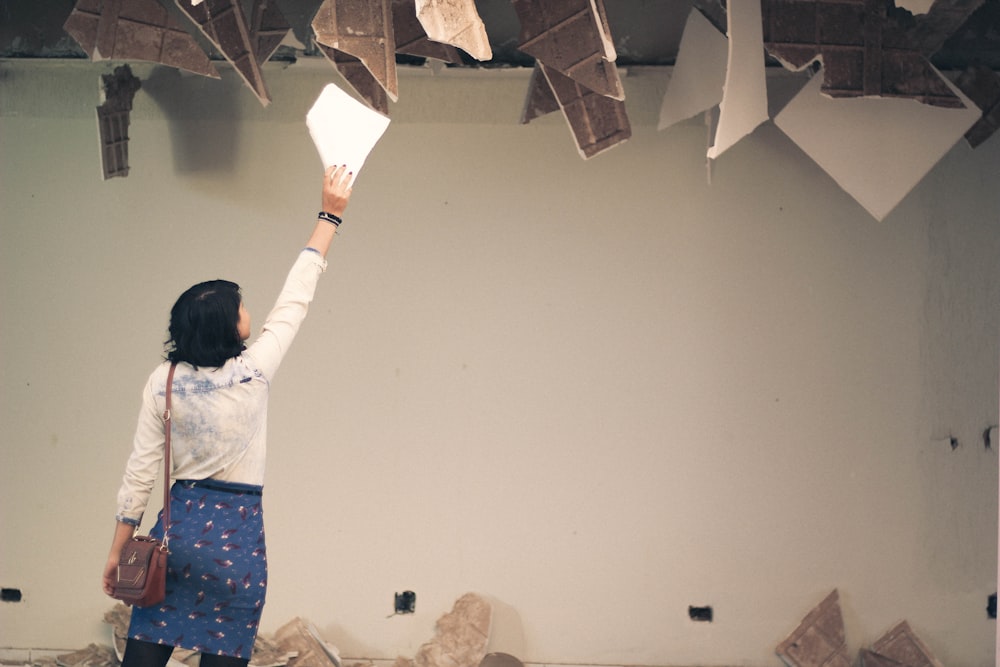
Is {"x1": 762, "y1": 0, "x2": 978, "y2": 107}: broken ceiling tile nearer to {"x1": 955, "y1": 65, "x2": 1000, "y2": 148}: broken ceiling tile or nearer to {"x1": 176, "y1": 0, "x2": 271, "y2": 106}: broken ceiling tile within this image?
{"x1": 955, "y1": 65, "x2": 1000, "y2": 148}: broken ceiling tile

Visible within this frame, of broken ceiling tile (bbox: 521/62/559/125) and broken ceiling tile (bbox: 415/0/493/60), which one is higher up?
broken ceiling tile (bbox: 521/62/559/125)

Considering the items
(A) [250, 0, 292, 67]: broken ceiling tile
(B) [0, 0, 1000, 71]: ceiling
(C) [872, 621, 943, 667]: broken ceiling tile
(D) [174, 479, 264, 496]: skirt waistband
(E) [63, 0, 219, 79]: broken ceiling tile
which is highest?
(B) [0, 0, 1000, 71]: ceiling

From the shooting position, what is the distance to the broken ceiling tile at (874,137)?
3.89m

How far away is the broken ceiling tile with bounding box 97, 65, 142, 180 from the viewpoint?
432 cm

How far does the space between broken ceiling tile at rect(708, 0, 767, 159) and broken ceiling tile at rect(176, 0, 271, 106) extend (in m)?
1.38

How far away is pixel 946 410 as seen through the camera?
449 centimetres

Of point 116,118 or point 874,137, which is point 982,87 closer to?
point 874,137

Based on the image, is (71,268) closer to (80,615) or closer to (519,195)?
(80,615)

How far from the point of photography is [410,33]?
381cm

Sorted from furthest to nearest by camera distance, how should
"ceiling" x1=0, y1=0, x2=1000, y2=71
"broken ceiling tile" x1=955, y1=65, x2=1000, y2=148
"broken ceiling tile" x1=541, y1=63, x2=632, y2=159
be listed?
"ceiling" x1=0, y1=0, x2=1000, y2=71, "broken ceiling tile" x1=955, y1=65, x2=1000, y2=148, "broken ceiling tile" x1=541, y1=63, x2=632, y2=159

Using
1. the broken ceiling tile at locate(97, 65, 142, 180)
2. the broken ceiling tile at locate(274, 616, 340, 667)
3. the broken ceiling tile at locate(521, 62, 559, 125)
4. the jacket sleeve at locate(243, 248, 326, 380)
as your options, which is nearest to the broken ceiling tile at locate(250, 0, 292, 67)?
the broken ceiling tile at locate(97, 65, 142, 180)

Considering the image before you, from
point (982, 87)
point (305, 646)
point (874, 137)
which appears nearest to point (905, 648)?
point (874, 137)

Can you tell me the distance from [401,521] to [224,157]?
5.12ft

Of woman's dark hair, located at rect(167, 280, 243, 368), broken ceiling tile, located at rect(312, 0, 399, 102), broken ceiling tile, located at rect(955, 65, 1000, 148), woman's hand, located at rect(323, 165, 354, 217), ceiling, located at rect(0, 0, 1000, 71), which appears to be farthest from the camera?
ceiling, located at rect(0, 0, 1000, 71)
